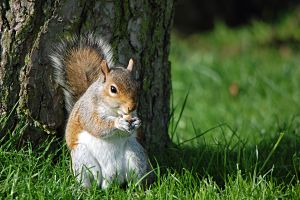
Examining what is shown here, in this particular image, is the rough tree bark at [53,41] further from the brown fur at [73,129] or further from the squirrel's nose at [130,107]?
the squirrel's nose at [130,107]

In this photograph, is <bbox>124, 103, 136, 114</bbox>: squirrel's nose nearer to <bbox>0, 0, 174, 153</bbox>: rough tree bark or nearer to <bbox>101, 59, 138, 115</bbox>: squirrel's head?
<bbox>101, 59, 138, 115</bbox>: squirrel's head

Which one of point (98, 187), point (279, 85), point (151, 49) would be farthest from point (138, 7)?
point (279, 85)

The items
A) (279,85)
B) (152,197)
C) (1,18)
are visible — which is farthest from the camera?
(279,85)

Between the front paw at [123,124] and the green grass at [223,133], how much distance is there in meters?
0.23

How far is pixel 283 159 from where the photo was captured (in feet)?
10.6

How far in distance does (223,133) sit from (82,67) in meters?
0.80

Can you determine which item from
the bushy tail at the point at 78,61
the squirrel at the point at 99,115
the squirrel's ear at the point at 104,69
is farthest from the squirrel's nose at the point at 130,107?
the bushy tail at the point at 78,61

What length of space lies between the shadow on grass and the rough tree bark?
258mm

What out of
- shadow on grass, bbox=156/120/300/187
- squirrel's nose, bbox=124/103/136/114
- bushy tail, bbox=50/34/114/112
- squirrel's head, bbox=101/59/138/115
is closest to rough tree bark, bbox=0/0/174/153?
bushy tail, bbox=50/34/114/112

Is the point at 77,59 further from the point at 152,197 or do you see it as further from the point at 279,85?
the point at 279,85

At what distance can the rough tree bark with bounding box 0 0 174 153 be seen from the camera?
280 cm

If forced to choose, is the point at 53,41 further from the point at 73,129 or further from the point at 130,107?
the point at 130,107

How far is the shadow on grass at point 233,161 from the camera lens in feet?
9.58

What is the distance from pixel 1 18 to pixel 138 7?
56cm
